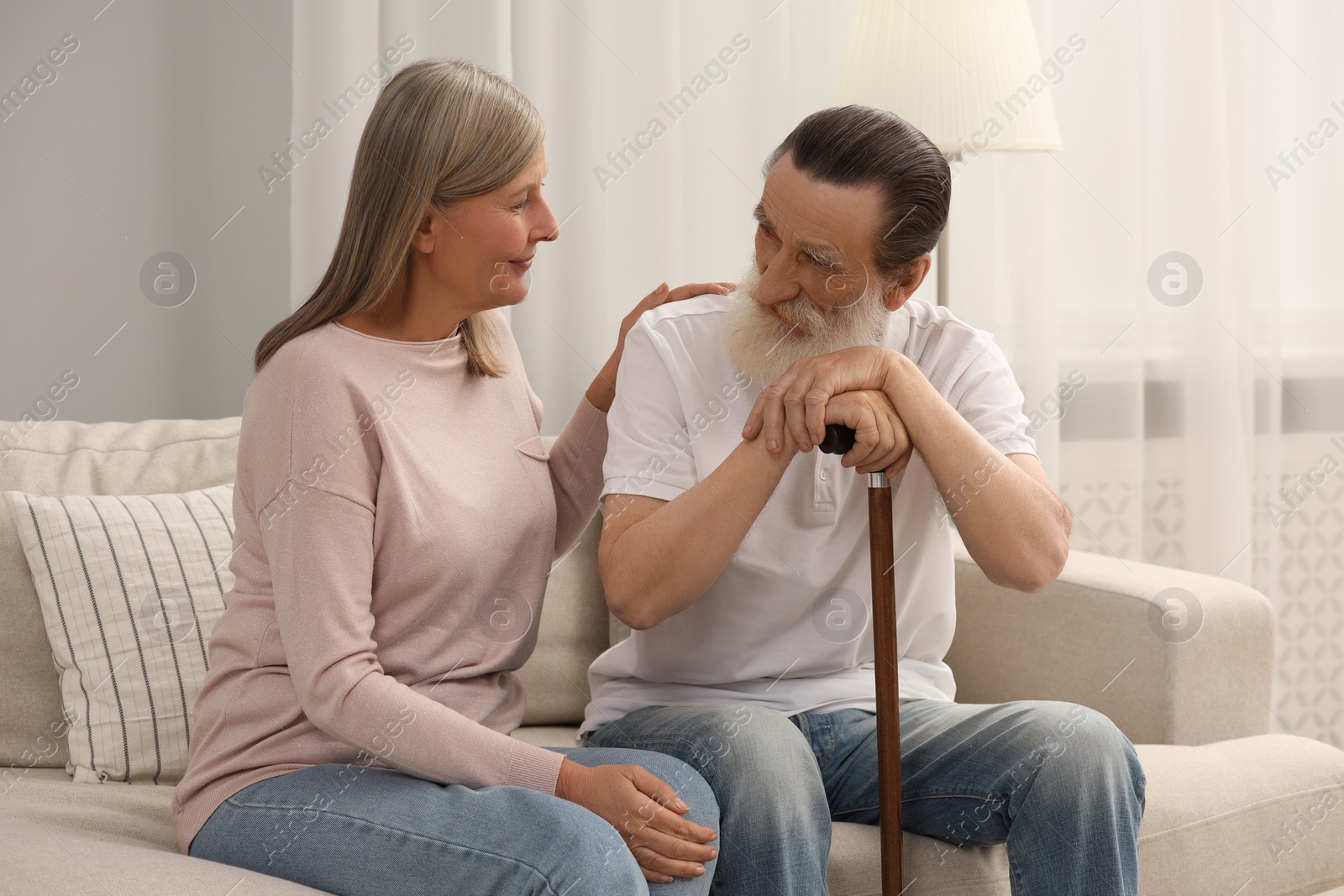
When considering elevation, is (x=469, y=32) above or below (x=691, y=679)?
above

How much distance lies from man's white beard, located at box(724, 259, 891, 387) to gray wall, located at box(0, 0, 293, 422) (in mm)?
1278

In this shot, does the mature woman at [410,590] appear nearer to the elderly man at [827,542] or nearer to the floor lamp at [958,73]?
the elderly man at [827,542]

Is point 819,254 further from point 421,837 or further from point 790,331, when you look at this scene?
point 421,837

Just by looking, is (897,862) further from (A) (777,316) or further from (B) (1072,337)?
(B) (1072,337)

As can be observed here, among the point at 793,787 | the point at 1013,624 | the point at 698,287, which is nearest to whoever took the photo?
the point at 793,787

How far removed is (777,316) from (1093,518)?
4.95 ft

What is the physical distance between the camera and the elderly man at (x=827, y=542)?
1.21 metres

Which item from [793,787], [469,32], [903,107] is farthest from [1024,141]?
[793,787]

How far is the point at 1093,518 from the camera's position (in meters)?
2.60

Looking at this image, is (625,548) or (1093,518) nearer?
(625,548)

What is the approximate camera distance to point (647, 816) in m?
1.12

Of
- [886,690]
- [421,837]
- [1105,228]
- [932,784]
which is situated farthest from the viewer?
[1105,228]

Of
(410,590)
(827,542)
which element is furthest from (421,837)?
(827,542)

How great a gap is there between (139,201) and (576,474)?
125 centimetres
